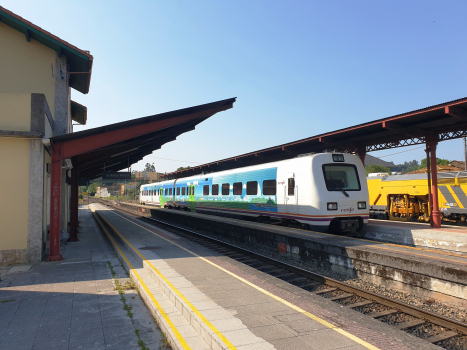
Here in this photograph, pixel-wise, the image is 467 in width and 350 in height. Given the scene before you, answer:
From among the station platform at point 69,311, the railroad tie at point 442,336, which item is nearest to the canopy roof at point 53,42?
the station platform at point 69,311

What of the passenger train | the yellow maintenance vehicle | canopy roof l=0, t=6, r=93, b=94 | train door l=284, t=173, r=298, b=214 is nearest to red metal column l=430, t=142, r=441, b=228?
the passenger train

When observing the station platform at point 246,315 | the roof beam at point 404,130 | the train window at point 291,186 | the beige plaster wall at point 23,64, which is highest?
the beige plaster wall at point 23,64

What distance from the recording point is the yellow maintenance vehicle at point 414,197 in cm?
1592

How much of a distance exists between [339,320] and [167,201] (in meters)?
27.1

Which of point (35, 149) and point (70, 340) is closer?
point (70, 340)

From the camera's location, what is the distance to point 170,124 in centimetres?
1058

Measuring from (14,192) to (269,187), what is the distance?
861 cm

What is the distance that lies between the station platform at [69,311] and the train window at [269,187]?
6.66 meters

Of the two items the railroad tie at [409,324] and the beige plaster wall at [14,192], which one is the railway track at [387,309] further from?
the beige plaster wall at [14,192]

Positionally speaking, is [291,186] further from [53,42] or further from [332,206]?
[53,42]

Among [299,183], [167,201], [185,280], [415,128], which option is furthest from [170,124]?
[167,201]

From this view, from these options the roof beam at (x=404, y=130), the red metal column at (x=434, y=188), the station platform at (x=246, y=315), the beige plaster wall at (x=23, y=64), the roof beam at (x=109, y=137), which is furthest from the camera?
the red metal column at (x=434, y=188)

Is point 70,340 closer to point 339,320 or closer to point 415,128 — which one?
point 339,320

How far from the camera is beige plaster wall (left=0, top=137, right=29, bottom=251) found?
8102mm
